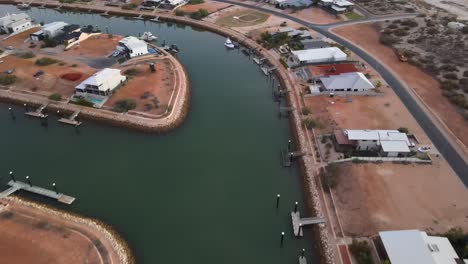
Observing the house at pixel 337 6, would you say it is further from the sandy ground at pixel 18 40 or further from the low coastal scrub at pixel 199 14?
the sandy ground at pixel 18 40

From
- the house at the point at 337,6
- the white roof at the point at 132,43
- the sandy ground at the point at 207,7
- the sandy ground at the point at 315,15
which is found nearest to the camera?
the white roof at the point at 132,43

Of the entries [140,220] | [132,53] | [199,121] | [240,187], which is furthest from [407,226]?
[132,53]

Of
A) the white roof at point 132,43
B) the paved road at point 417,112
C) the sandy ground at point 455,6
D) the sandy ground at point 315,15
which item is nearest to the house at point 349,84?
the paved road at point 417,112

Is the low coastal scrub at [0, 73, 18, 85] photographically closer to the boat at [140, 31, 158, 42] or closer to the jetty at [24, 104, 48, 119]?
the jetty at [24, 104, 48, 119]

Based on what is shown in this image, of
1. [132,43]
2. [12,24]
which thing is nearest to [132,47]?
[132,43]

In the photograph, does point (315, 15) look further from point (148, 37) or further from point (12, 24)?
point (12, 24)

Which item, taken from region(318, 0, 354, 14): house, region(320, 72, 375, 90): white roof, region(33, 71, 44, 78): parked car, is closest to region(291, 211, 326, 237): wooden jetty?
region(320, 72, 375, 90): white roof
